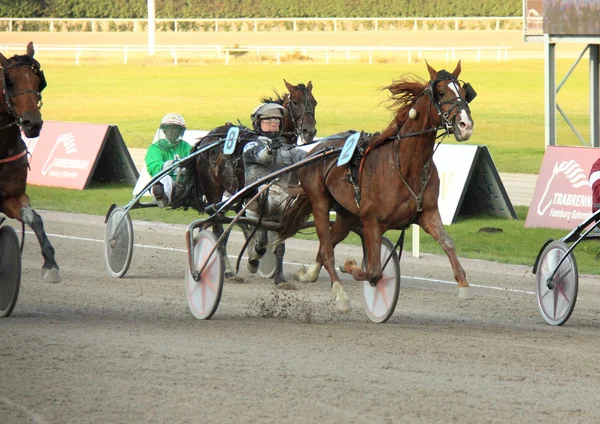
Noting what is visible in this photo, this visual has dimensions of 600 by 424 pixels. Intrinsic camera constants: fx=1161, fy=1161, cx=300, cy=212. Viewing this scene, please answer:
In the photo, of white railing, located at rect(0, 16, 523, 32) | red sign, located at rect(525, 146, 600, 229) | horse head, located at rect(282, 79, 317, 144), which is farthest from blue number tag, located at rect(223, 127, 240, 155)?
white railing, located at rect(0, 16, 523, 32)

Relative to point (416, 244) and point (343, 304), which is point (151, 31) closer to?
point (416, 244)

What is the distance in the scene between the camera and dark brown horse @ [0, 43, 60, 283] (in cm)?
752

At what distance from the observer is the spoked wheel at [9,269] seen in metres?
7.78

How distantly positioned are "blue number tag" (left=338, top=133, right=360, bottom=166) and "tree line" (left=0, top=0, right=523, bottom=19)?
58.1 m

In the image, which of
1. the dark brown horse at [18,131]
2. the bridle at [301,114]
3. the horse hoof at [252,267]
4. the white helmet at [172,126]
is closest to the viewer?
the dark brown horse at [18,131]

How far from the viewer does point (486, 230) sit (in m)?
13.4

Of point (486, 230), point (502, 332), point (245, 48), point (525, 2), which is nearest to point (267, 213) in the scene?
point (502, 332)

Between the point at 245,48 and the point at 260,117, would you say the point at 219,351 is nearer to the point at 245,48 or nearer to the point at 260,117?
the point at 260,117

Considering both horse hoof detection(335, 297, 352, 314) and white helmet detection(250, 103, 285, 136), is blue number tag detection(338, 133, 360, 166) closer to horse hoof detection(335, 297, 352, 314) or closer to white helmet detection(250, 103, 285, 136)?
horse hoof detection(335, 297, 352, 314)

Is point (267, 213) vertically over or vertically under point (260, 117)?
under

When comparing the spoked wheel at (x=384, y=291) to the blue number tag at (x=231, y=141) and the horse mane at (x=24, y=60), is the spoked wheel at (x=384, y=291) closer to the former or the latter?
the blue number tag at (x=231, y=141)

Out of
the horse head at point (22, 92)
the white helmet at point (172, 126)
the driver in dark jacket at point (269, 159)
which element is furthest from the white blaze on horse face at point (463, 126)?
the white helmet at point (172, 126)

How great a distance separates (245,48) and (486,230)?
3832cm

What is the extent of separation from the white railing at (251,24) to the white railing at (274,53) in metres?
10.7
